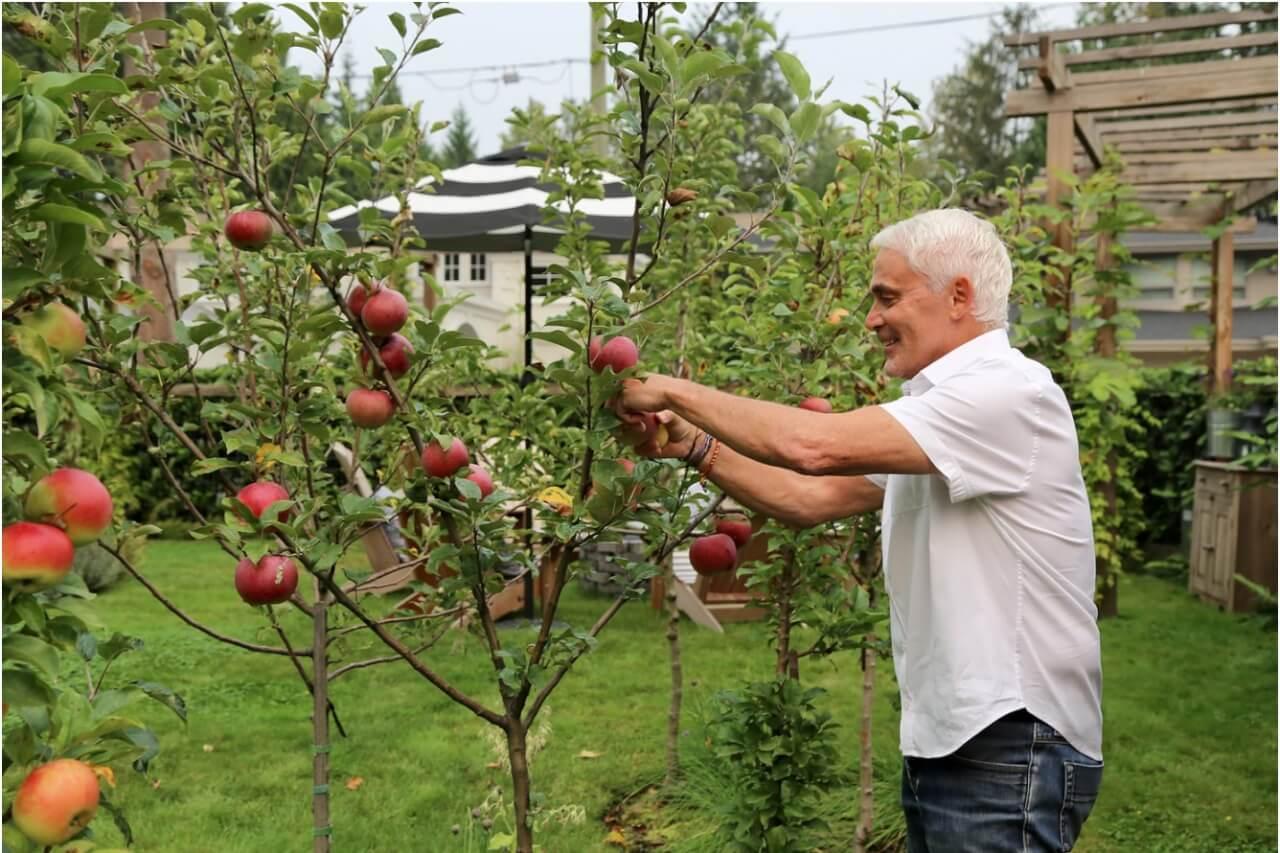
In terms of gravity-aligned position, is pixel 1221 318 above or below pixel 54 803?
above

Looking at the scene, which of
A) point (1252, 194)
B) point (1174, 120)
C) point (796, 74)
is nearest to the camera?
point (796, 74)

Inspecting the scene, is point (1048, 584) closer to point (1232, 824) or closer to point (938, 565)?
point (938, 565)

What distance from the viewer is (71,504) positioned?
118 centimetres

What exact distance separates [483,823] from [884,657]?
1.23 meters

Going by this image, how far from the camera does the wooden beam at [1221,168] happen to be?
7.39m

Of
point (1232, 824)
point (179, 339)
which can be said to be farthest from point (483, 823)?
point (1232, 824)

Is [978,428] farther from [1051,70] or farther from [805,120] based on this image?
[1051,70]

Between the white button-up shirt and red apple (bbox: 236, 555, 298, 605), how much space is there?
102 centimetres

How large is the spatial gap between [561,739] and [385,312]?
2964mm

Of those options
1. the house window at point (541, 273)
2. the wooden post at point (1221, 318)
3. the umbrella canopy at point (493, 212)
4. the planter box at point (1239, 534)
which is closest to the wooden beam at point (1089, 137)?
the wooden post at point (1221, 318)

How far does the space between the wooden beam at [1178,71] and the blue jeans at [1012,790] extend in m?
4.78

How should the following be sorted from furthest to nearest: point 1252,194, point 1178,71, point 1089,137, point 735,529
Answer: point 1252,194, point 1089,137, point 1178,71, point 735,529

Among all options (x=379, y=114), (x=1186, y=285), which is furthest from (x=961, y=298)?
(x=1186, y=285)

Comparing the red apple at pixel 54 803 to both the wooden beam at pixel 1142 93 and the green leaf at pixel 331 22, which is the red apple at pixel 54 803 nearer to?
the green leaf at pixel 331 22
